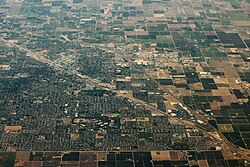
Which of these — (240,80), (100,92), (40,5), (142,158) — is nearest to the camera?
(142,158)

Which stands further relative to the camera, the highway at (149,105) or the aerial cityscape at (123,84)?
the highway at (149,105)

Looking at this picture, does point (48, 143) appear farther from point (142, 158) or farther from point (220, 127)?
point (220, 127)

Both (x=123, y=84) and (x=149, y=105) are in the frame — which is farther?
(x=123, y=84)

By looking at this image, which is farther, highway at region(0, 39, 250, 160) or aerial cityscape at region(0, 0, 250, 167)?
highway at region(0, 39, 250, 160)

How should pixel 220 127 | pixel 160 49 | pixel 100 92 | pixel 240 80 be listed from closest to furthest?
pixel 220 127 < pixel 100 92 < pixel 240 80 < pixel 160 49

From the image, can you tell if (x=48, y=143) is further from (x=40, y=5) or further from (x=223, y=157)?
(x=40, y=5)

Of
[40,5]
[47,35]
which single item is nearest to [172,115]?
[47,35]

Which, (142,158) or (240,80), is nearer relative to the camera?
(142,158)
